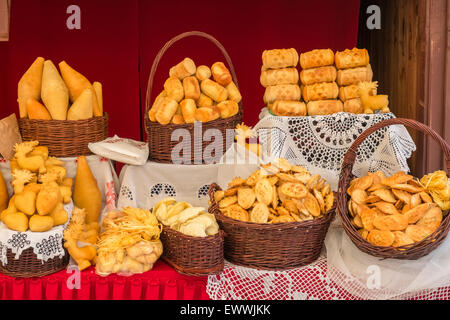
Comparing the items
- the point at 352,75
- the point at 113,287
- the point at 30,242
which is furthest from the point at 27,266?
the point at 352,75

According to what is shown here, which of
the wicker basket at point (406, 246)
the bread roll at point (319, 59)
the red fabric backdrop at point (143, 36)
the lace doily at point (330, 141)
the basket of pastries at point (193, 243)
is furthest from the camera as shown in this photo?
the red fabric backdrop at point (143, 36)

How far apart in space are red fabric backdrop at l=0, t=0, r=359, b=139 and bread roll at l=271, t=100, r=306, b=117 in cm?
179

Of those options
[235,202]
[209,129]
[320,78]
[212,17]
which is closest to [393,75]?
[212,17]

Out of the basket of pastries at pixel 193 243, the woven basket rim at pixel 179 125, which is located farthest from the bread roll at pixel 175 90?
the basket of pastries at pixel 193 243

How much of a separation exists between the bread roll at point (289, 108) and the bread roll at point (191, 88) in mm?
384

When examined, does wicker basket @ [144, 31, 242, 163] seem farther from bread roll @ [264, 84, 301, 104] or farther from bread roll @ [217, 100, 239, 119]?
bread roll @ [264, 84, 301, 104]

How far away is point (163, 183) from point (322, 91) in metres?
0.87

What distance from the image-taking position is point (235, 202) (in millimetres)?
2377

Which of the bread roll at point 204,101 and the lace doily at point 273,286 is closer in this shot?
the lace doily at point 273,286

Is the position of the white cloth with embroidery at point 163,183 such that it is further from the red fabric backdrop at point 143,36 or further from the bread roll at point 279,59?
the red fabric backdrop at point 143,36

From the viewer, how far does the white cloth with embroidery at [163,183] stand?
9.42 feet
